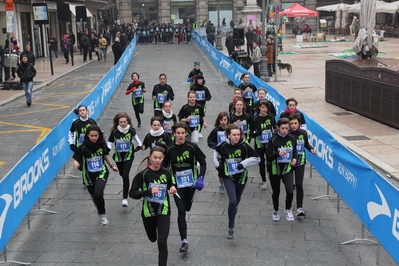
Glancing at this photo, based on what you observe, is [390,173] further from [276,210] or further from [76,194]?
[76,194]

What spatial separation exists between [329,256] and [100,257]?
2.96 m

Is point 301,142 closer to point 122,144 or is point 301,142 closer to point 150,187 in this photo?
point 122,144

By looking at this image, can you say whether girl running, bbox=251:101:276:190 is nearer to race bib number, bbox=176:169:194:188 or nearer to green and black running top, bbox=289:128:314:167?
green and black running top, bbox=289:128:314:167

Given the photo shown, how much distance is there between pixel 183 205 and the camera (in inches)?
294

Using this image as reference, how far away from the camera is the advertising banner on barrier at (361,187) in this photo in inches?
239

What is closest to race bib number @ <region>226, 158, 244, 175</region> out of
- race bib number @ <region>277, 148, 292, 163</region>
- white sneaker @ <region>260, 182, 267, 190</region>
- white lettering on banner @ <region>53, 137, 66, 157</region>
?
race bib number @ <region>277, 148, 292, 163</region>

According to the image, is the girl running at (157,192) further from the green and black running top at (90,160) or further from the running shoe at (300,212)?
the running shoe at (300,212)

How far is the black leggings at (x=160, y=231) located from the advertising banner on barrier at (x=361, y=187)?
2447 mm

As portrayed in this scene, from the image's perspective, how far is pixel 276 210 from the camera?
856 cm

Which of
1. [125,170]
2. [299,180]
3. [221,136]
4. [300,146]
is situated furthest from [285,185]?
[125,170]

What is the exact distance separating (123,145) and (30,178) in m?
1.69

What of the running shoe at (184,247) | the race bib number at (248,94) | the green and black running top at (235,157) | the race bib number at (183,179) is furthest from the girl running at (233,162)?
the race bib number at (248,94)

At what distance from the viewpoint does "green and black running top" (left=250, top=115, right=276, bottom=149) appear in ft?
33.2

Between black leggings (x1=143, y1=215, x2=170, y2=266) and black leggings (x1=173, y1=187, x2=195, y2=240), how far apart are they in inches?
18.1
